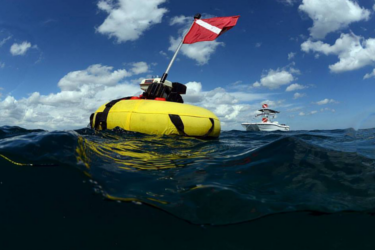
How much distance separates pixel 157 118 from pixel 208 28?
543cm

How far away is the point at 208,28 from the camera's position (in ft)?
29.7

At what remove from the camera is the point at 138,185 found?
96.5 inches

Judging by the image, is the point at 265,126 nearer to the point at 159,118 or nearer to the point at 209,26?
the point at 209,26

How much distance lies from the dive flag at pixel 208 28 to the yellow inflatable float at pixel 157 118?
4.03m

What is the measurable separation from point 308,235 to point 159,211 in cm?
137

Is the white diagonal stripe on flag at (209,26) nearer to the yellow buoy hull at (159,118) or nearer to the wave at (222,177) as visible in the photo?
the yellow buoy hull at (159,118)

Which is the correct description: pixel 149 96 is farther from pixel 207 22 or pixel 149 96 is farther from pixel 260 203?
pixel 260 203

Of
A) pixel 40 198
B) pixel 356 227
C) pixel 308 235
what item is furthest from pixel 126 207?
pixel 356 227

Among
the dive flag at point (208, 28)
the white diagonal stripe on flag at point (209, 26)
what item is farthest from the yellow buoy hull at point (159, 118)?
the white diagonal stripe on flag at point (209, 26)

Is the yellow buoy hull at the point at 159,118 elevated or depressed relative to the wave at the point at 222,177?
elevated

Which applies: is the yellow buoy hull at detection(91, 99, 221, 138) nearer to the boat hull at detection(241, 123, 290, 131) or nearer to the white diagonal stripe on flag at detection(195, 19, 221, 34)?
the white diagonal stripe on flag at detection(195, 19, 221, 34)

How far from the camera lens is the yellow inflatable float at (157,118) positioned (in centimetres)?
568

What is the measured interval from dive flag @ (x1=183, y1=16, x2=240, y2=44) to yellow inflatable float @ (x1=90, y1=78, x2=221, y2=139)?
403 centimetres

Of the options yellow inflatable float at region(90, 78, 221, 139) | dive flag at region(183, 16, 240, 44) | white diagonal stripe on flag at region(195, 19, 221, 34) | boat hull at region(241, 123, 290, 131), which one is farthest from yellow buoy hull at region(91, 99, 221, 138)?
boat hull at region(241, 123, 290, 131)
